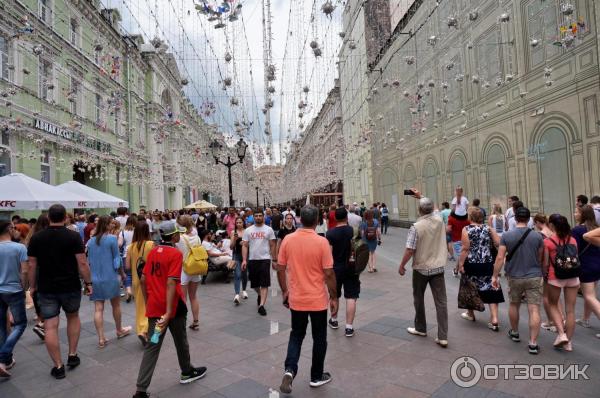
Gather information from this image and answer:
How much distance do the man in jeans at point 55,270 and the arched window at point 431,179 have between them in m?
18.1

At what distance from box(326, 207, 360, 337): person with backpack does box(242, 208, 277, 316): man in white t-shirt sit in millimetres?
1797

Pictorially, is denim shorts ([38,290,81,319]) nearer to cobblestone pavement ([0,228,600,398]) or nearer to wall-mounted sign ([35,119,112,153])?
cobblestone pavement ([0,228,600,398])

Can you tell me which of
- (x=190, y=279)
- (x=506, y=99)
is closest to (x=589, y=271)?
(x=190, y=279)

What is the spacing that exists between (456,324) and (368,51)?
23.9 metres

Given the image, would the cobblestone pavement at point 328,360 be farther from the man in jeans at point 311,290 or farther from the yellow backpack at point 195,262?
the yellow backpack at point 195,262

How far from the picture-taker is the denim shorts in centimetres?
438

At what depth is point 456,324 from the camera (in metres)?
5.73

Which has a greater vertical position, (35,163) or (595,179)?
(35,163)

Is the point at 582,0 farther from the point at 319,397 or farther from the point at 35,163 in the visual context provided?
the point at 35,163

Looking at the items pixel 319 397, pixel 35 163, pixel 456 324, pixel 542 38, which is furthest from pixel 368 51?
pixel 319 397

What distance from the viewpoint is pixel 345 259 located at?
535 cm

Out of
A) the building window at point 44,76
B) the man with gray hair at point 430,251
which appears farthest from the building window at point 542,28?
the building window at point 44,76

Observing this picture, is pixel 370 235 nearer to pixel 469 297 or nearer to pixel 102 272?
pixel 469 297
